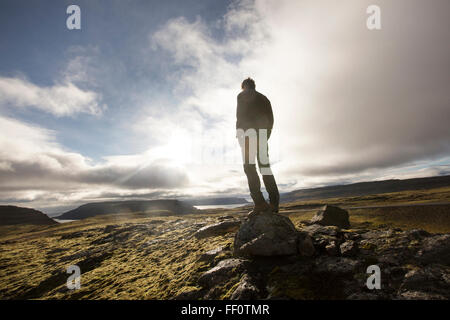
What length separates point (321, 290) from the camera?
5512 mm

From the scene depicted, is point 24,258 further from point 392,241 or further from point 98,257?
point 392,241

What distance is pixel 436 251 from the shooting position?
628cm

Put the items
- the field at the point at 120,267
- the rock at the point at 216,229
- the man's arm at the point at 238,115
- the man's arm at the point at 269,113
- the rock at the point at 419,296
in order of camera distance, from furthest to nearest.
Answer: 1. the rock at the point at 216,229
2. the man's arm at the point at 269,113
3. the man's arm at the point at 238,115
4. the field at the point at 120,267
5. the rock at the point at 419,296

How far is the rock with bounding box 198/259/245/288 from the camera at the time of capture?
22.5 ft

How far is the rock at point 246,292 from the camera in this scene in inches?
219

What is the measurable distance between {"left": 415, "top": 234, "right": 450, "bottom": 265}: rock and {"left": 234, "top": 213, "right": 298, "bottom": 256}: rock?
3841 mm

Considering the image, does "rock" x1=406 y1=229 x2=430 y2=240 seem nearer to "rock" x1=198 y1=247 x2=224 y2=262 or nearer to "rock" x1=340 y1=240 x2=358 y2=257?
"rock" x1=340 y1=240 x2=358 y2=257

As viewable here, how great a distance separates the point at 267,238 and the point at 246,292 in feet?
9.21

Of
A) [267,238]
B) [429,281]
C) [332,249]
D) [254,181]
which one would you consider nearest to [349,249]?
[332,249]

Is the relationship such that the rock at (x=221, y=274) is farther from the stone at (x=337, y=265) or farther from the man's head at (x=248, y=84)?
the man's head at (x=248, y=84)

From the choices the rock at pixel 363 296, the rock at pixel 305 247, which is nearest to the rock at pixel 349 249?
the rock at pixel 305 247

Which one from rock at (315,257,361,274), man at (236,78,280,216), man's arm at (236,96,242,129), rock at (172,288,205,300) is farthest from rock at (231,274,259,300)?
man's arm at (236,96,242,129)

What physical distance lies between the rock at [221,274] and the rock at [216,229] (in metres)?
5.95
